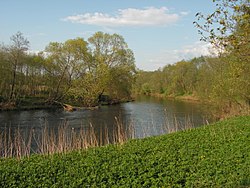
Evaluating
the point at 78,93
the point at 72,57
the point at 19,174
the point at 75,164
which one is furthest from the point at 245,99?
the point at 72,57

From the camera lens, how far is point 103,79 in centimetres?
5175

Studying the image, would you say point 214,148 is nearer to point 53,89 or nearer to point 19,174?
point 19,174

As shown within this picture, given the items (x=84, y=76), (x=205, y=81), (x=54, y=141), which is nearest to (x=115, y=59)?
(x=84, y=76)

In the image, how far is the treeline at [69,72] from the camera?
44.6 meters

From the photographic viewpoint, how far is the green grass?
8.30 metres

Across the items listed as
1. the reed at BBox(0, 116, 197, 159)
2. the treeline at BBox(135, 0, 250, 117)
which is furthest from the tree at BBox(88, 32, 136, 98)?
the reed at BBox(0, 116, 197, 159)

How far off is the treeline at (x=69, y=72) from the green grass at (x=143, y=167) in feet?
116

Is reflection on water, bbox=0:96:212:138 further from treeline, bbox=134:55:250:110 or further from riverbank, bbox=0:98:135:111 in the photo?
riverbank, bbox=0:98:135:111

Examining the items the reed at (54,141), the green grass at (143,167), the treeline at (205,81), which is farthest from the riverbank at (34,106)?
the green grass at (143,167)

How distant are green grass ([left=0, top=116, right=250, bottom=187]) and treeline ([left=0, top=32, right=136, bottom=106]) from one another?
3549 cm

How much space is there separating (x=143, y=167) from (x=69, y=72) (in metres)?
45.6

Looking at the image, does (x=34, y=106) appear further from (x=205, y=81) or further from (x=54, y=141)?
(x=54, y=141)

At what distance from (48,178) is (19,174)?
116cm

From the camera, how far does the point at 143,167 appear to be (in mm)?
9680
